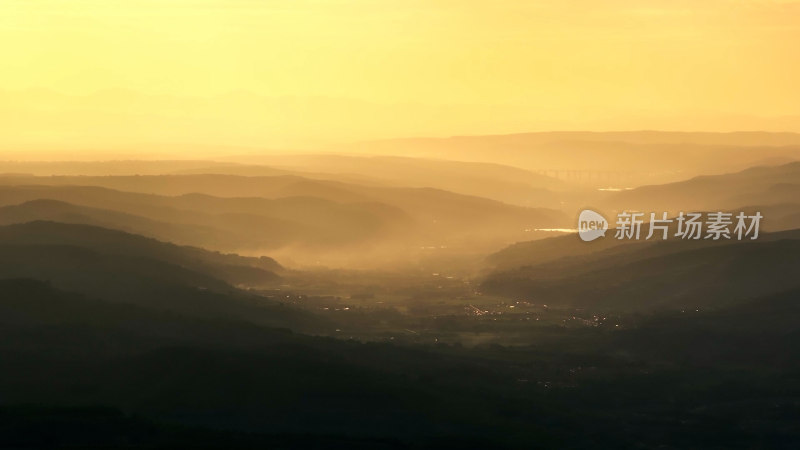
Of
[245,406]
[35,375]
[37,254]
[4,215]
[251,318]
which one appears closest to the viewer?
[245,406]

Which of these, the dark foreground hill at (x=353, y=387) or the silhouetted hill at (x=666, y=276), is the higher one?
the silhouetted hill at (x=666, y=276)

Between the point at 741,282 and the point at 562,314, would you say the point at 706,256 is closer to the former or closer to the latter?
the point at 741,282

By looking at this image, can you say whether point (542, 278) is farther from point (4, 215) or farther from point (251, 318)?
point (4, 215)

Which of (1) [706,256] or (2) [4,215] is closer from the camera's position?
(1) [706,256]

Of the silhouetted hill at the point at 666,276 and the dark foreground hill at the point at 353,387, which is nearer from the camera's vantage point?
the dark foreground hill at the point at 353,387

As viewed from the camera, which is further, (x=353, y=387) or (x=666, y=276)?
(x=666, y=276)

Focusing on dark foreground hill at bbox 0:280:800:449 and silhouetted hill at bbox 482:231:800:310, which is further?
silhouetted hill at bbox 482:231:800:310

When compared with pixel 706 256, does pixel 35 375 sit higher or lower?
lower

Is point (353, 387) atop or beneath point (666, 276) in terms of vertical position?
beneath

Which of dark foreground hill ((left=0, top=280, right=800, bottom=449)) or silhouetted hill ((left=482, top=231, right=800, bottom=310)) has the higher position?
silhouetted hill ((left=482, top=231, right=800, bottom=310))

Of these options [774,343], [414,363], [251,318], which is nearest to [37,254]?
[251,318]

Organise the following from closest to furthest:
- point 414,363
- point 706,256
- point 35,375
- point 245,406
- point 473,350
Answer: point 245,406
point 35,375
point 414,363
point 473,350
point 706,256
